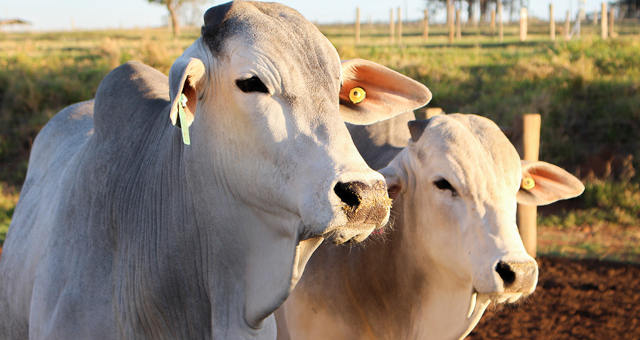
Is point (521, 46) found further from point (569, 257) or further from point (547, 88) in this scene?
point (569, 257)

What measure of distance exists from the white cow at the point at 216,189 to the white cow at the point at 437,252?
0.80m

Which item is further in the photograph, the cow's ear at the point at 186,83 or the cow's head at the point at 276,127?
the cow's ear at the point at 186,83

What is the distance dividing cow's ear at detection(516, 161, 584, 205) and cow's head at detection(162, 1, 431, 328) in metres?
1.76

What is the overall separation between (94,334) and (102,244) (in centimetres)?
28

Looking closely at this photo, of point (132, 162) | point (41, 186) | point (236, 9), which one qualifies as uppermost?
point (236, 9)

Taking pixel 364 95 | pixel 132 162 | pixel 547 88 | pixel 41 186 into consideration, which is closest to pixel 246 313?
pixel 132 162

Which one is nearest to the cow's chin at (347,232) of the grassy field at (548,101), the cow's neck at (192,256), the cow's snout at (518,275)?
the cow's neck at (192,256)

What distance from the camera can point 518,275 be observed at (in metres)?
2.82

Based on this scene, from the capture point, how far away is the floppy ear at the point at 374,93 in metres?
2.39

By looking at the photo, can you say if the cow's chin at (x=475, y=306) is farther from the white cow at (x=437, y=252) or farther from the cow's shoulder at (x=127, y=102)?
the cow's shoulder at (x=127, y=102)

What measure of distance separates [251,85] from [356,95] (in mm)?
524

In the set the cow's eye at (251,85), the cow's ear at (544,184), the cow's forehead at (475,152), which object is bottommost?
the cow's ear at (544,184)

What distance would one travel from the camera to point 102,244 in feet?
7.53

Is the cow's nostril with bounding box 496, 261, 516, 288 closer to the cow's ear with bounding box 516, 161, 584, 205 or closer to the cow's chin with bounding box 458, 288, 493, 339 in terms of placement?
the cow's chin with bounding box 458, 288, 493, 339
